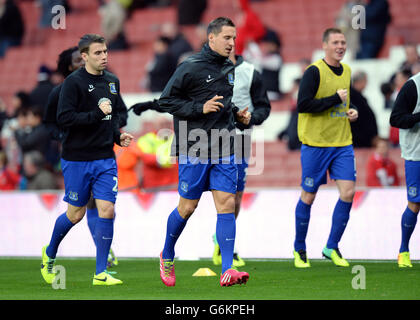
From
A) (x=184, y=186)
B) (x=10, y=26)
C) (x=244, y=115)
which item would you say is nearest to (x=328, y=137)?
(x=244, y=115)

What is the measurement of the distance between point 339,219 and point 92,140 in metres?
3.13

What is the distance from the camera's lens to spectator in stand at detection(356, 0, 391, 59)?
17.5 meters

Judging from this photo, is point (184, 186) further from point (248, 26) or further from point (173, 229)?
point (248, 26)

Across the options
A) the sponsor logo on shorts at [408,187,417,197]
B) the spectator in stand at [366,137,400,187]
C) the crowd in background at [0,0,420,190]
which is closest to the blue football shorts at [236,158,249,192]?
the sponsor logo on shorts at [408,187,417,197]

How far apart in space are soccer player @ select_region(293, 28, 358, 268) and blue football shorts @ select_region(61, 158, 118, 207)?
2.53 m

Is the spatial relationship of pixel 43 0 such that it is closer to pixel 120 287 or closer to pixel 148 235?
pixel 148 235

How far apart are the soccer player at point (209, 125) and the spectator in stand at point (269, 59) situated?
9452 mm

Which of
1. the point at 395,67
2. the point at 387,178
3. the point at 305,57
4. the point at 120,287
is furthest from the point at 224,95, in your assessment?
the point at 305,57

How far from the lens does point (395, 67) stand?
1750 centimetres

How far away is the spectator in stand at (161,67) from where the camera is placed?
1900 centimetres

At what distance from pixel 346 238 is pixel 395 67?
6537 mm

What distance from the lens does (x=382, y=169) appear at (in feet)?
44.7

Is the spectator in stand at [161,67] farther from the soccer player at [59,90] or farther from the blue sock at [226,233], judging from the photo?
the blue sock at [226,233]

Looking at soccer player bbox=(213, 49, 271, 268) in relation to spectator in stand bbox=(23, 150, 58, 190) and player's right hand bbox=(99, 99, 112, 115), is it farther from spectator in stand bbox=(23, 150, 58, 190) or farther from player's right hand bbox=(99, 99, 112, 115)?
spectator in stand bbox=(23, 150, 58, 190)
